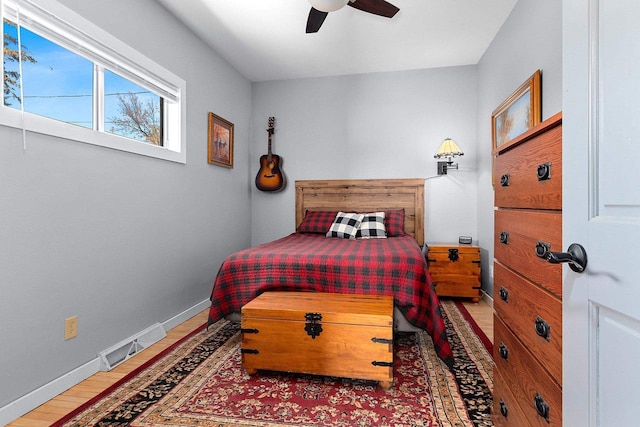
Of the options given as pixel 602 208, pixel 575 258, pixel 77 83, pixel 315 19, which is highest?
pixel 315 19

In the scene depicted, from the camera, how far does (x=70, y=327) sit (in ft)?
5.93

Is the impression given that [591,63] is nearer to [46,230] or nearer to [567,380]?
[567,380]

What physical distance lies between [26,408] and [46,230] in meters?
0.86

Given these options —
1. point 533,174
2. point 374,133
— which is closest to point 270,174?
point 374,133

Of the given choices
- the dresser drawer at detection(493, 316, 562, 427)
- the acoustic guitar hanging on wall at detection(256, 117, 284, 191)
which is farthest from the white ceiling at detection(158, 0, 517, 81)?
the dresser drawer at detection(493, 316, 562, 427)

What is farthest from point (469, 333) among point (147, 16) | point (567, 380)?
point (147, 16)

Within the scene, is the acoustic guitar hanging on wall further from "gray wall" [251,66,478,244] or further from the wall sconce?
the wall sconce

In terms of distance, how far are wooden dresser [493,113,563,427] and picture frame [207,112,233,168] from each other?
2701 millimetres

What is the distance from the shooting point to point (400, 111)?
394 cm

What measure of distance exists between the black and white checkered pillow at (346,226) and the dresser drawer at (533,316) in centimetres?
209

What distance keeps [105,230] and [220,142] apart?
66.4 inches

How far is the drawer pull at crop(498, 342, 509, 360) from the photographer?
122 cm

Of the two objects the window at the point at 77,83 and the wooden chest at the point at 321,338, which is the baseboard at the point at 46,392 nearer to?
the wooden chest at the point at 321,338

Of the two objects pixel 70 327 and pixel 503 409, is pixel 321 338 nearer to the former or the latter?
pixel 503 409
